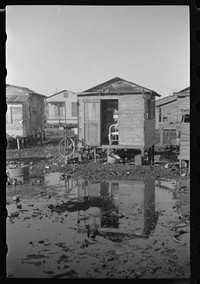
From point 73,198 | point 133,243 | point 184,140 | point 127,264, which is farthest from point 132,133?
point 127,264

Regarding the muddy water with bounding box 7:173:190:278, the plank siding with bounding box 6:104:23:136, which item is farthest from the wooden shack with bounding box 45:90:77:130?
the muddy water with bounding box 7:173:190:278

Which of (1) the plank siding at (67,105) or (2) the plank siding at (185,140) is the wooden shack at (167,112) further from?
(2) the plank siding at (185,140)

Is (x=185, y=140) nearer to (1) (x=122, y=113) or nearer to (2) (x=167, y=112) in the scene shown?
(1) (x=122, y=113)

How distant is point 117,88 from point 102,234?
10059 mm

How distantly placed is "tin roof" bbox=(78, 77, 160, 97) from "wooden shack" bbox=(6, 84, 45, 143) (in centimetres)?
482

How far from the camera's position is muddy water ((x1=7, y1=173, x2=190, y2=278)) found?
17.9 feet

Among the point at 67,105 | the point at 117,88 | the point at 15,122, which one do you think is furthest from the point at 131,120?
the point at 15,122

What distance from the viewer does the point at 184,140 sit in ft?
43.5

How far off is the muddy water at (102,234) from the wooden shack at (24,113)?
9257 mm

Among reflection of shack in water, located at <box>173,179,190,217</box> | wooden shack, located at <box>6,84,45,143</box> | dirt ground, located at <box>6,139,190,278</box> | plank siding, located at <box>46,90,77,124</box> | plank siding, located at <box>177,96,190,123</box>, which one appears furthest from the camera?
plank siding, located at <box>46,90,77,124</box>

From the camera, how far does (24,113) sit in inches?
831

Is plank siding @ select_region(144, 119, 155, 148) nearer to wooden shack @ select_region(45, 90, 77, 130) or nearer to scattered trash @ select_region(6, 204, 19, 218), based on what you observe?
wooden shack @ select_region(45, 90, 77, 130)

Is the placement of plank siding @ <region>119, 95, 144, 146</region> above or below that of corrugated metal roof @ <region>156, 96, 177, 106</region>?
below
